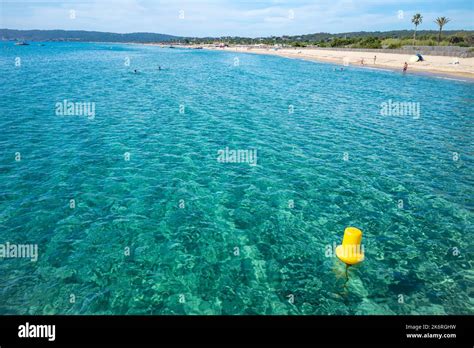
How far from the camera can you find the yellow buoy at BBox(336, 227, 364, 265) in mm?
10617

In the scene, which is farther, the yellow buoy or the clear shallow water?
the yellow buoy

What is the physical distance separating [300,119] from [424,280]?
2492cm

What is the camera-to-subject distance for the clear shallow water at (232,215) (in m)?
10.2

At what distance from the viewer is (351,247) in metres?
10.6

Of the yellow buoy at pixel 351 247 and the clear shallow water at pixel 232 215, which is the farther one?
the yellow buoy at pixel 351 247

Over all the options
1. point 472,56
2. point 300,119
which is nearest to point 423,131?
point 300,119

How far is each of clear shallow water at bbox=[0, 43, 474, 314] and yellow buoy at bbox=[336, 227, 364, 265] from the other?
0.71 metres

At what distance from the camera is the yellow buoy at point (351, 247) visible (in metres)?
10.6

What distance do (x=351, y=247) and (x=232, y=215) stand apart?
6311 millimetres

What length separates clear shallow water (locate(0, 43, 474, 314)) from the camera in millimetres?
10250

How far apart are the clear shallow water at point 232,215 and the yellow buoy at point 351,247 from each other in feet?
2.34

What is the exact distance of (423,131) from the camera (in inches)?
1156

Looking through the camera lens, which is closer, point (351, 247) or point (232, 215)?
point (351, 247)
